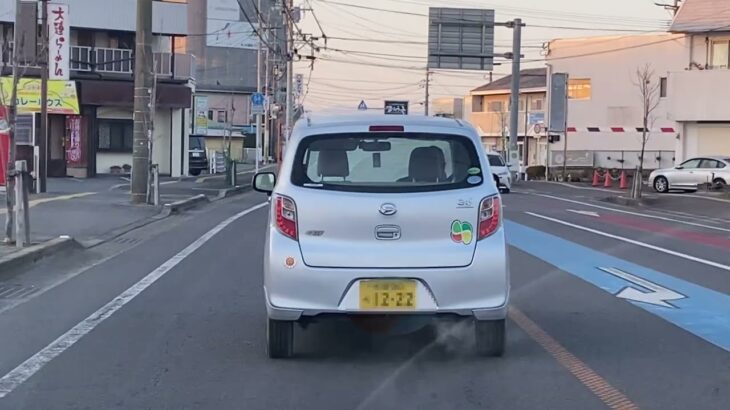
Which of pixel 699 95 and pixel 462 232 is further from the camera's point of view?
pixel 699 95

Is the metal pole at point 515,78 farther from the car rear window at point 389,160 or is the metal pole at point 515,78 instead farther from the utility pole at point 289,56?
the car rear window at point 389,160

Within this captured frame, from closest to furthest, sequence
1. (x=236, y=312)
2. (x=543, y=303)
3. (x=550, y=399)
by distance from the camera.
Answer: (x=550, y=399)
(x=236, y=312)
(x=543, y=303)

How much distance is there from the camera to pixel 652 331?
9297 millimetres

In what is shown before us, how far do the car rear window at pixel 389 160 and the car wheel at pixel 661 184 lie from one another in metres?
33.0

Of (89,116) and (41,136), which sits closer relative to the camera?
(41,136)

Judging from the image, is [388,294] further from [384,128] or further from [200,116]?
[200,116]

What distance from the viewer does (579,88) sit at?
2453 inches

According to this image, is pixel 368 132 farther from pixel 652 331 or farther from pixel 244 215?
pixel 244 215

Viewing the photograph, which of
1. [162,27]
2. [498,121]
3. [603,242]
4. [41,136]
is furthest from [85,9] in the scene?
[498,121]

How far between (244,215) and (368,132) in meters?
16.2

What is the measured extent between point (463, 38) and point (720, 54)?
35.9 ft

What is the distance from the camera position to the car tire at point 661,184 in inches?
1533

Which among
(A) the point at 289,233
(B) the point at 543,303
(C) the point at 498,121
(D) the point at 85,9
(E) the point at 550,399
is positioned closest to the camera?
(E) the point at 550,399

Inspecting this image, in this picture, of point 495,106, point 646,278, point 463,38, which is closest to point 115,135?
point 463,38
